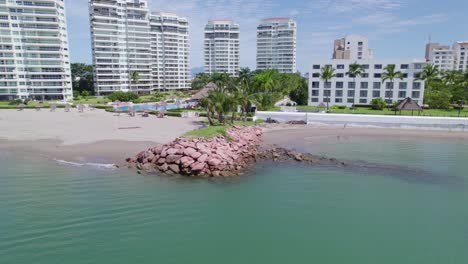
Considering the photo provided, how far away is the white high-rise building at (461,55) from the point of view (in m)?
152

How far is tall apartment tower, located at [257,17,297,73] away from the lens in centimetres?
15538

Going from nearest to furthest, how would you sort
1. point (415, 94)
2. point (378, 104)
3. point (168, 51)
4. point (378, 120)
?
point (378, 120)
point (378, 104)
point (415, 94)
point (168, 51)

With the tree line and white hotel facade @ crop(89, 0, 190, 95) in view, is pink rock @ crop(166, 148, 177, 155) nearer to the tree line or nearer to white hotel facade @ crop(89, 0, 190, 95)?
the tree line

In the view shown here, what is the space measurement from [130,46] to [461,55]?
155 meters

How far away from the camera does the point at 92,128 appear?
128ft

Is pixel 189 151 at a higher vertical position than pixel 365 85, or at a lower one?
lower

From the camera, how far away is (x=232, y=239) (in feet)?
46.3

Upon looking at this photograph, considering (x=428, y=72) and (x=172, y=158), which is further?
(x=428, y=72)

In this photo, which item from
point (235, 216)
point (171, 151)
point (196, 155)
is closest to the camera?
point (235, 216)

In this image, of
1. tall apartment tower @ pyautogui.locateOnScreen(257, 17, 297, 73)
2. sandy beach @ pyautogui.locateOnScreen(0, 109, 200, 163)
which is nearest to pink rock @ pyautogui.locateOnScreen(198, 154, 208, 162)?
sandy beach @ pyautogui.locateOnScreen(0, 109, 200, 163)

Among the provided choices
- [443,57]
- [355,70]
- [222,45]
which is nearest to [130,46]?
[222,45]

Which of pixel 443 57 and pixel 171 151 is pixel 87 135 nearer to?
pixel 171 151

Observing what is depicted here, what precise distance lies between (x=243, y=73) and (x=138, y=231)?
53.9 metres

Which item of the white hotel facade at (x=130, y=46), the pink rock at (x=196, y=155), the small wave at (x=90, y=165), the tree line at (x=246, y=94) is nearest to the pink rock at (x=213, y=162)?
the pink rock at (x=196, y=155)
